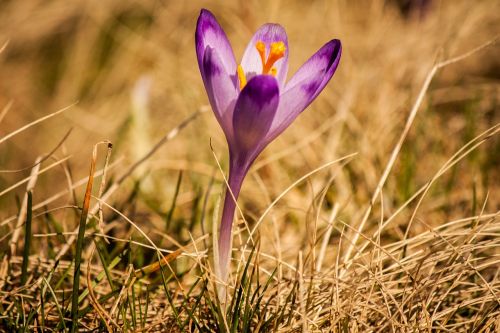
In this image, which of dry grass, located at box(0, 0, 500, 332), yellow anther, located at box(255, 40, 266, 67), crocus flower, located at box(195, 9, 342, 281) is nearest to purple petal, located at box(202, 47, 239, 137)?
crocus flower, located at box(195, 9, 342, 281)

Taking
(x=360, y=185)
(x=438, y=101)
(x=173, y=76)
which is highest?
(x=173, y=76)

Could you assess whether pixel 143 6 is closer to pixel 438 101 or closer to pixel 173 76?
pixel 173 76

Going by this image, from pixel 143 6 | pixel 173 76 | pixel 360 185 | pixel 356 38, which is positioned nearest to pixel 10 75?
pixel 143 6

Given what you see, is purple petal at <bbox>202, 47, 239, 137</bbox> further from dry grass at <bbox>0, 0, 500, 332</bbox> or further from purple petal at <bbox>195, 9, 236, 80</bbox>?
dry grass at <bbox>0, 0, 500, 332</bbox>

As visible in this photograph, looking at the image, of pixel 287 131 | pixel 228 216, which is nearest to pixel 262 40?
pixel 228 216

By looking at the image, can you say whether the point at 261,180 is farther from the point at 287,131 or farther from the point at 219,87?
the point at 219,87
